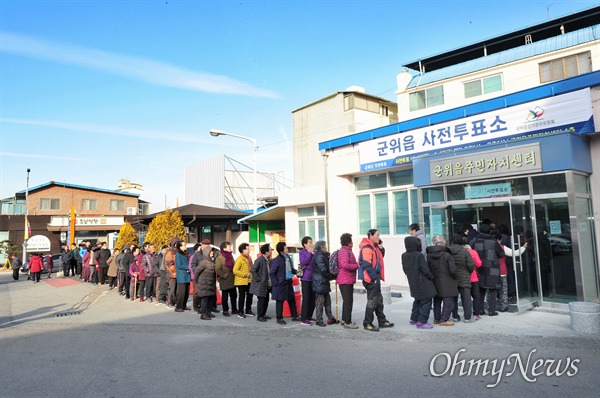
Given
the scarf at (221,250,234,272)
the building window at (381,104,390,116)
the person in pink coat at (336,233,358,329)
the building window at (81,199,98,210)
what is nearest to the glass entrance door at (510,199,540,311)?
the person in pink coat at (336,233,358,329)

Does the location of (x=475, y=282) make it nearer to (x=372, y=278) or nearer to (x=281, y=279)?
(x=372, y=278)

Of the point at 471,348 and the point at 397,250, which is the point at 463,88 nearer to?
the point at 397,250

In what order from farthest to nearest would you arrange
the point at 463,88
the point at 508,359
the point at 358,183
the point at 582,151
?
1. the point at 463,88
2. the point at 358,183
3. the point at 582,151
4. the point at 508,359

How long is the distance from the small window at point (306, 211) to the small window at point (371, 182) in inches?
133

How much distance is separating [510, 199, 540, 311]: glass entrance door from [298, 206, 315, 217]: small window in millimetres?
9335

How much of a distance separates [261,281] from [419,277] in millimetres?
3257

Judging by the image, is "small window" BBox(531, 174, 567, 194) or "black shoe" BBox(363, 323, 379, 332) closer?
"black shoe" BBox(363, 323, 379, 332)

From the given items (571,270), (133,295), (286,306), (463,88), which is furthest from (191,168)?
(571,270)

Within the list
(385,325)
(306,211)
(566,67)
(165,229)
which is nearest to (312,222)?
(306,211)

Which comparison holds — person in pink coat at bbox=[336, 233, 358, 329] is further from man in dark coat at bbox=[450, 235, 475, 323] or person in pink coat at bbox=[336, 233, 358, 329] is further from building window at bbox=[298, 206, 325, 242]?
building window at bbox=[298, 206, 325, 242]

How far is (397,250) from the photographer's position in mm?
12898

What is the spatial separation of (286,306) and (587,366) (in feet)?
18.7

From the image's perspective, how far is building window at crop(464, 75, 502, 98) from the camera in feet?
84.0

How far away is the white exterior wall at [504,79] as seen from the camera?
890 inches
